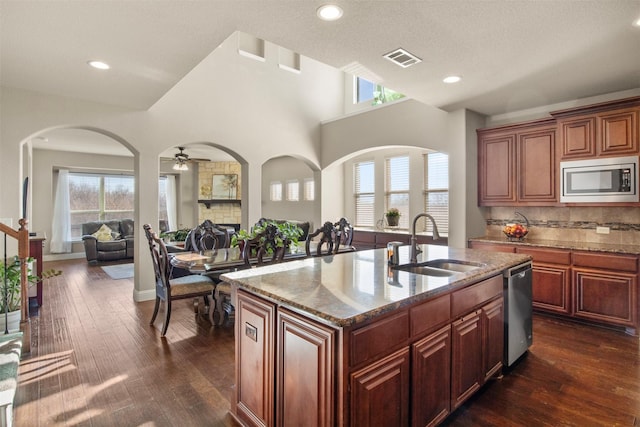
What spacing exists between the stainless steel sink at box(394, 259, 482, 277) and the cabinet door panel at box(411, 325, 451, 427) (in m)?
0.63

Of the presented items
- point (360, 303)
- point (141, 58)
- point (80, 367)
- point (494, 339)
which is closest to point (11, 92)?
point (141, 58)

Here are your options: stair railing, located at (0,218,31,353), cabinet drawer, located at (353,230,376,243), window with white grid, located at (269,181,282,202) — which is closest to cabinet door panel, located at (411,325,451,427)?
stair railing, located at (0,218,31,353)

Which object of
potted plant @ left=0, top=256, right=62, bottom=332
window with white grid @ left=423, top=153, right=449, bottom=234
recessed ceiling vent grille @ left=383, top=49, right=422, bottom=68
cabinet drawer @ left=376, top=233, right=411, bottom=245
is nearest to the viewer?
recessed ceiling vent grille @ left=383, top=49, right=422, bottom=68

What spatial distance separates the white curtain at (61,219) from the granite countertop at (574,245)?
9.12 m

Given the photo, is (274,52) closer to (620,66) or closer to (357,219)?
(357,219)

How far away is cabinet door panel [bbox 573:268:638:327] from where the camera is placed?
11.0 feet

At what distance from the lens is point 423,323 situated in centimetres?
176

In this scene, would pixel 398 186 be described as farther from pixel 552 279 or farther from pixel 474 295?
pixel 474 295

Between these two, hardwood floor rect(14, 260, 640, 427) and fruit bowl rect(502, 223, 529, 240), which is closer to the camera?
hardwood floor rect(14, 260, 640, 427)

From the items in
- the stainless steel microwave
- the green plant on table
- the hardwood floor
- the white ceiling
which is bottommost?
the hardwood floor

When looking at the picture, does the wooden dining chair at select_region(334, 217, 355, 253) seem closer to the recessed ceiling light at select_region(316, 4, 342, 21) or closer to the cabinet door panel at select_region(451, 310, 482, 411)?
the cabinet door panel at select_region(451, 310, 482, 411)

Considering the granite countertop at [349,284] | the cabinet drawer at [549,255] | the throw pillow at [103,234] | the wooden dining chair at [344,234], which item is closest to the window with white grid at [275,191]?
the throw pillow at [103,234]

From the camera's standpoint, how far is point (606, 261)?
347 centimetres

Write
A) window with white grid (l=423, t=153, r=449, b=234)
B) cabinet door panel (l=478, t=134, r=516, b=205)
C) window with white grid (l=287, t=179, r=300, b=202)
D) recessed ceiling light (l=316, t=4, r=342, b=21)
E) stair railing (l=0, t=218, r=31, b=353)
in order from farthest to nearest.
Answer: window with white grid (l=287, t=179, r=300, b=202) < window with white grid (l=423, t=153, r=449, b=234) < cabinet door panel (l=478, t=134, r=516, b=205) < stair railing (l=0, t=218, r=31, b=353) < recessed ceiling light (l=316, t=4, r=342, b=21)
